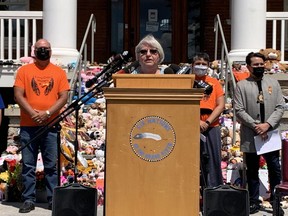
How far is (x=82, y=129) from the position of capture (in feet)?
31.3

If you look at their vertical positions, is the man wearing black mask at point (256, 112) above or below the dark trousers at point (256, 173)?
above

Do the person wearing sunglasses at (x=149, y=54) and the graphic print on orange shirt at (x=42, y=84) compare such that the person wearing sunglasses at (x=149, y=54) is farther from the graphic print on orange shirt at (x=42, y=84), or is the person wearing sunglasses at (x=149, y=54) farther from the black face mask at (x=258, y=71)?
the graphic print on orange shirt at (x=42, y=84)

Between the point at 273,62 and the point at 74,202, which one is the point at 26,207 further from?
the point at 273,62

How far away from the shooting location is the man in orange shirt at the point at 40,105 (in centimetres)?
696

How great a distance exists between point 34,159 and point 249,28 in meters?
5.89

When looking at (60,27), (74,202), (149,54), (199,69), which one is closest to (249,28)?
(60,27)

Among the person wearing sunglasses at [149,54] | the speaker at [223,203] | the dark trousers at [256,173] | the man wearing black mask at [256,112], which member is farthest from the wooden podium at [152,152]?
the dark trousers at [256,173]

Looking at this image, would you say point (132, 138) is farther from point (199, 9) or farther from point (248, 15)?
point (199, 9)

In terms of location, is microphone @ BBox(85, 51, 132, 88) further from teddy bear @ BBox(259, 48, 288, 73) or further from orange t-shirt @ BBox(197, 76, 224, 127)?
teddy bear @ BBox(259, 48, 288, 73)

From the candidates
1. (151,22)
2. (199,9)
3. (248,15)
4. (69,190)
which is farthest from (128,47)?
(69,190)

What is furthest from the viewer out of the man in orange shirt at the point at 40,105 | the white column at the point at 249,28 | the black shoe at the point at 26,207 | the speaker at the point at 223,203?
the white column at the point at 249,28

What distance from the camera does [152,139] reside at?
4.61 metres

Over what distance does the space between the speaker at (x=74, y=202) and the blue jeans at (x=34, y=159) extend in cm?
184

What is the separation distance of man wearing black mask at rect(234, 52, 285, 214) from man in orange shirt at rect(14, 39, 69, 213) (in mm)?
2014
